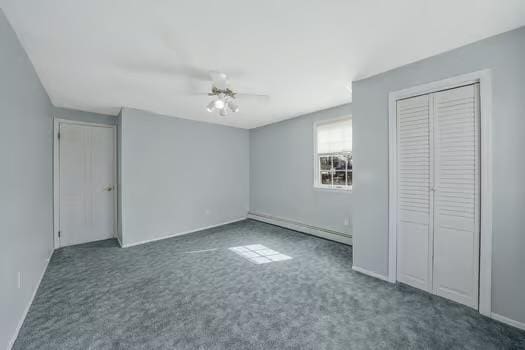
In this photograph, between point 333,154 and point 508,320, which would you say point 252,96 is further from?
point 508,320

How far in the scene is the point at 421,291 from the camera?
2295mm

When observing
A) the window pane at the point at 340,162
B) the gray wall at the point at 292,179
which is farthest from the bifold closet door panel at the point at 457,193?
the window pane at the point at 340,162

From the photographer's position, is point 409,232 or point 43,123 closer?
point 409,232

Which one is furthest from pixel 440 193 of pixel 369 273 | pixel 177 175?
pixel 177 175

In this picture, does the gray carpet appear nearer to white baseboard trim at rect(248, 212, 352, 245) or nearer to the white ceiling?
white baseboard trim at rect(248, 212, 352, 245)

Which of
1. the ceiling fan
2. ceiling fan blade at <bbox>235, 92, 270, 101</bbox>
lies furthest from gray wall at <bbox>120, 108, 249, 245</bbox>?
the ceiling fan

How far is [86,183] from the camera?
3.94 meters

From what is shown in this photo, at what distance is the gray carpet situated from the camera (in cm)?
167

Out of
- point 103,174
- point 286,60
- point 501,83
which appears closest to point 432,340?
point 501,83

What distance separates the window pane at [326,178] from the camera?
4102mm

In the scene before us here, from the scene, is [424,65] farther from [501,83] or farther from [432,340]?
[432,340]

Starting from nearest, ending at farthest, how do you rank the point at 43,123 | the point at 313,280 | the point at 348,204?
the point at 313,280 → the point at 43,123 → the point at 348,204

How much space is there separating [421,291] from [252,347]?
72.0 inches

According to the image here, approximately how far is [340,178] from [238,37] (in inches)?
113
